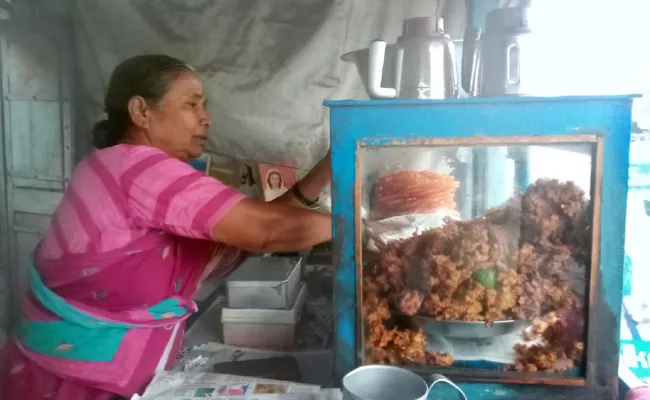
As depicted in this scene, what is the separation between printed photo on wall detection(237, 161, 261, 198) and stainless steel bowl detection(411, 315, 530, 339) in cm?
57

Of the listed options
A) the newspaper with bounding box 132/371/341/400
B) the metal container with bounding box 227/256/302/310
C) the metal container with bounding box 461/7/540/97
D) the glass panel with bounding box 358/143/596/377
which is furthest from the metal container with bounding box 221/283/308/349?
the metal container with bounding box 461/7/540/97

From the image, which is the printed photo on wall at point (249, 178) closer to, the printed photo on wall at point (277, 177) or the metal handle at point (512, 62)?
the printed photo on wall at point (277, 177)

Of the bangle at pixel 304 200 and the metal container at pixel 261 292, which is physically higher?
the bangle at pixel 304 200

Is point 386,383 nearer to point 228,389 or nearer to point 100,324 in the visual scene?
point 228,389

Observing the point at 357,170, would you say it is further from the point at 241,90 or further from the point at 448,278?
the point at 241,90

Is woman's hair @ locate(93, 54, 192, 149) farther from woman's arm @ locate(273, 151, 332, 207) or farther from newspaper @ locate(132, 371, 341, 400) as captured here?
newspaper @ locate(132, 371, 341, 400)

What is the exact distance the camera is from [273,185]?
1.09 meters

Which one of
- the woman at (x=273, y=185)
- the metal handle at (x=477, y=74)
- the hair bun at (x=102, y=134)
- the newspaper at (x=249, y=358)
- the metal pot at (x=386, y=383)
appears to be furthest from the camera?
the woman at (x=273, y=185)

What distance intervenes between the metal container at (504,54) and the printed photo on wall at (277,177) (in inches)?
19.5

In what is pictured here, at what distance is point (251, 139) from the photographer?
3.57 feet

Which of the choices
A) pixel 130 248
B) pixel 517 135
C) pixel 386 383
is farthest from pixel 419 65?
pixel 130 248

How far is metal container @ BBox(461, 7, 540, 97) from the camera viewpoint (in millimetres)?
650

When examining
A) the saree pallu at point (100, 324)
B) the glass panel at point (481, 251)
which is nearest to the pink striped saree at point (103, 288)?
the saree pallu at point (100, 324)

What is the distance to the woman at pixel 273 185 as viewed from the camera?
108 cm
